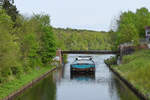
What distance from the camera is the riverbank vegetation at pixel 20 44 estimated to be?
77.9 feet

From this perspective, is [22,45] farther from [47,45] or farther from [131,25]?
[131,25]

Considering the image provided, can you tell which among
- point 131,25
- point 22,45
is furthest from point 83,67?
point 131,25

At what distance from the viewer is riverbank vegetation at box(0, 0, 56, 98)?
935 inches

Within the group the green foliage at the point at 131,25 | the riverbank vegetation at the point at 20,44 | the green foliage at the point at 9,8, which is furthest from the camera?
the green foliage at the point at 131,25

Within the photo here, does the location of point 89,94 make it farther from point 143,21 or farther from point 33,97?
point 143,21

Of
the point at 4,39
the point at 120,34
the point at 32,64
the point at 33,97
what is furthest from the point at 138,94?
the point at 120,34

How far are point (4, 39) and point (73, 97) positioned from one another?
27.1 ft

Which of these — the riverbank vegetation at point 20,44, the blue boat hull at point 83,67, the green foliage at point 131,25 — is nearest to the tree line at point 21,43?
the riverbank vegetation at point 20,44

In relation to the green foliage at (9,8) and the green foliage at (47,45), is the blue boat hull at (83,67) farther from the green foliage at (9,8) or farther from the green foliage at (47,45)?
the green foliage at (9,8)

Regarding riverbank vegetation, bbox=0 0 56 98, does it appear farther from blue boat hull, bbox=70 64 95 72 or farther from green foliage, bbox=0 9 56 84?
blue boat hull, bbox=70 64 95 72

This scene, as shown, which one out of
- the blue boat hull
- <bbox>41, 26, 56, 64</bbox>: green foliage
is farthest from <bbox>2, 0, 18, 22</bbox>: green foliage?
the blue boat hull

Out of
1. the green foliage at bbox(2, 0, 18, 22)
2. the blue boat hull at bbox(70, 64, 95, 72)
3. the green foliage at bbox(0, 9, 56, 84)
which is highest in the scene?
the green foliage at bbox(2, 0, 18, 22)

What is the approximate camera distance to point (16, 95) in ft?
77.4

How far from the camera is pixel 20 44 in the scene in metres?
36.9
